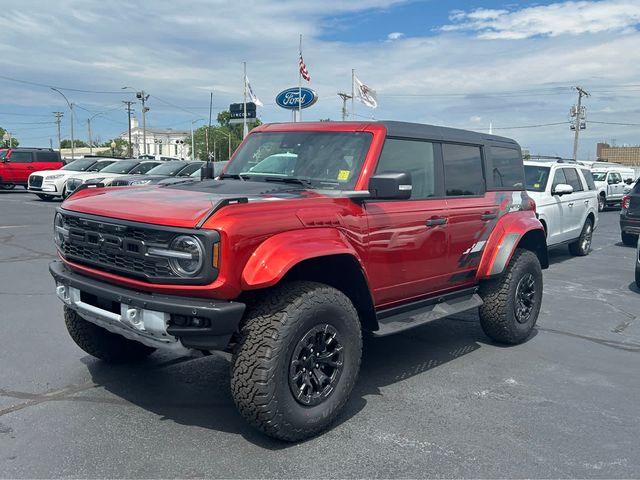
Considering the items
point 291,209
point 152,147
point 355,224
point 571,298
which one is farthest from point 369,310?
point 152,147

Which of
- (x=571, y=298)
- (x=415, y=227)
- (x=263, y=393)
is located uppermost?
(x=415, y=227)

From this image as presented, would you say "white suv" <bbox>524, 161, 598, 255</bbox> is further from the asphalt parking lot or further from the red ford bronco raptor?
the red ford bronco raptor

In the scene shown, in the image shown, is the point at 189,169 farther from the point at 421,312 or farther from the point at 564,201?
the point at 421,312

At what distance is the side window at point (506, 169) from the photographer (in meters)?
5.89

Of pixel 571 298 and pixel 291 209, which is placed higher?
pixel 291 209

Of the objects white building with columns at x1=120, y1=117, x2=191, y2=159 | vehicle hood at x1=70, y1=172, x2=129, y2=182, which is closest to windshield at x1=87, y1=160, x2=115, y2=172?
vehicle hood at x1=70, y1=172, x2=129, y2=182

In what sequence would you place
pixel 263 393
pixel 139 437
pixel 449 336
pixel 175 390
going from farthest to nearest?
pixel 449 336
pixel 175 390
pixel 139 437
pixel 263 393

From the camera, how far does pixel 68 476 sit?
3.18 meters

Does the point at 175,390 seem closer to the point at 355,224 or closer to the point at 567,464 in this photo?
the point at 355,224

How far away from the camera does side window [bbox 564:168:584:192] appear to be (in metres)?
11.7

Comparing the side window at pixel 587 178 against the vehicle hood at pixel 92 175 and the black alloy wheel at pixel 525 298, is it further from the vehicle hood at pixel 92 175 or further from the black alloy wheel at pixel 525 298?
the vehicle hood at pixel 92 175

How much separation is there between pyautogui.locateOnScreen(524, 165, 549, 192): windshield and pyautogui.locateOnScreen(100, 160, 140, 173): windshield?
15206mm

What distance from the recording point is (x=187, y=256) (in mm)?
3326

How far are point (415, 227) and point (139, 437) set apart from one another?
242 centimetres
